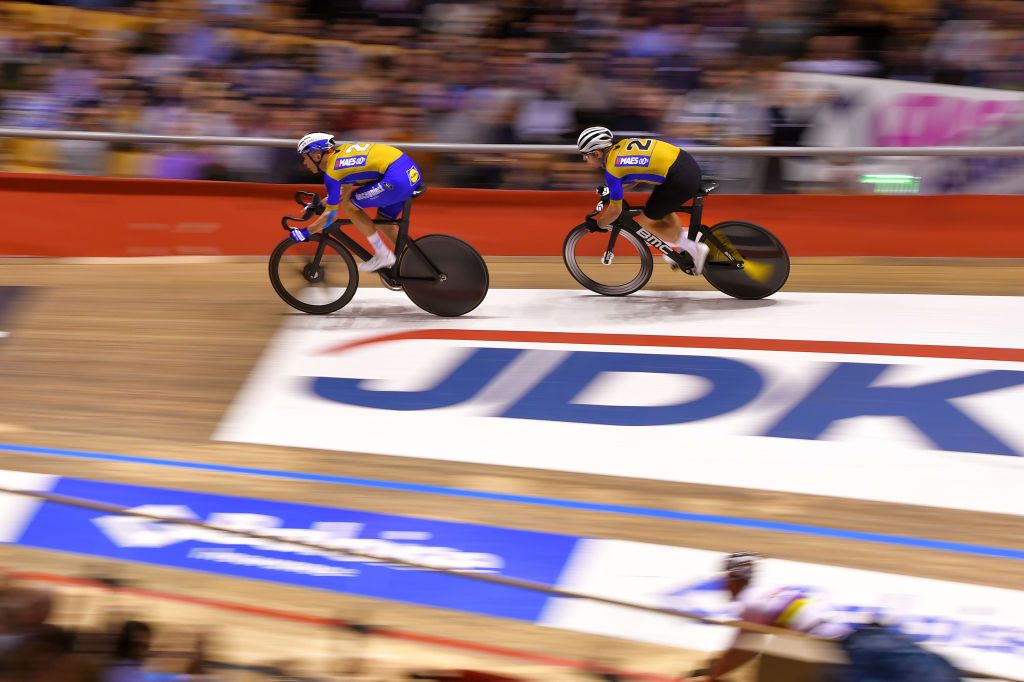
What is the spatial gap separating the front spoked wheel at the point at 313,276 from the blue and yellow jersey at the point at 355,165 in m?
0.50

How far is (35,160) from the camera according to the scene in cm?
927

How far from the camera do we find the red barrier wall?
8.23 metres

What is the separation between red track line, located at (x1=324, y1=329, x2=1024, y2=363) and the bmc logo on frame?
10 cm

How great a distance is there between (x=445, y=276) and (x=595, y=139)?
1.33 metres

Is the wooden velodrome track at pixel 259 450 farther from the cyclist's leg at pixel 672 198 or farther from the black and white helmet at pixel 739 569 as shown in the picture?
the cyclist's leg at pixel 672 198

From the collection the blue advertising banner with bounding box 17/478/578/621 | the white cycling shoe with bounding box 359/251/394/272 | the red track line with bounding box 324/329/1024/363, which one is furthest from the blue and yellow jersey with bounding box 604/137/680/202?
the blue advertising banner with bounding box 17/478/578/621

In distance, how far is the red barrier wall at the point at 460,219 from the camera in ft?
27.0

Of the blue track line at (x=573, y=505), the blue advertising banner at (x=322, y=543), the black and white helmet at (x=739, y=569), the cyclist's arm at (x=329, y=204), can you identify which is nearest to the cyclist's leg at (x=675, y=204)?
the cyclist's arm at (x=329, y=204)

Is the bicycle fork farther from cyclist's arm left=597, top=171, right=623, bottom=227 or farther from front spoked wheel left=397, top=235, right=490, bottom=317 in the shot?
front spoked wheel left=397, top=235, right=490, bottom=317

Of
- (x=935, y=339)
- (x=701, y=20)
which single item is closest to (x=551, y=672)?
(x=935, y=339)

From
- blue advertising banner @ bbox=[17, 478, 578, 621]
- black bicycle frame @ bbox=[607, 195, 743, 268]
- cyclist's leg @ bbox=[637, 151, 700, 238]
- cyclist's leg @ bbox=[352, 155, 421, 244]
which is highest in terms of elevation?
cyclist's leg @ bbox=[637, 151, 700, 238]

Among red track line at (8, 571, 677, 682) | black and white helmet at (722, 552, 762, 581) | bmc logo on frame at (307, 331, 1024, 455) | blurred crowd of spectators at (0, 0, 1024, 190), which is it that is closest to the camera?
black and white helmet at (722, 552, 762, 581)

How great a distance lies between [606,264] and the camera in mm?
7816

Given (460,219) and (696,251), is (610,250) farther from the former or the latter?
(460,219)
